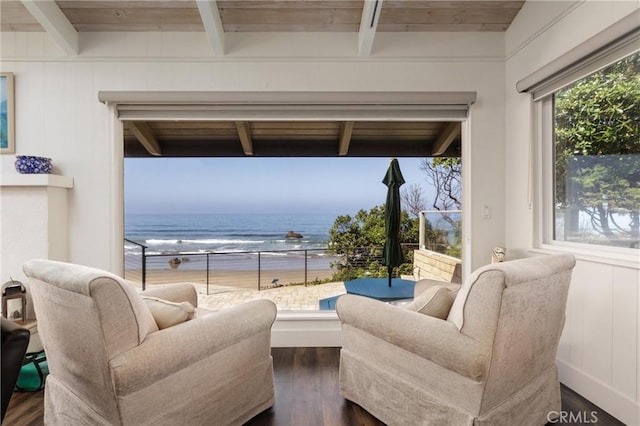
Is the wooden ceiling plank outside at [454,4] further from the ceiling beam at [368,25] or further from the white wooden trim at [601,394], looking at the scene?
the white wooden trim at [601,394]

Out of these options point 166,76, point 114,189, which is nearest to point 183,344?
point 114,189

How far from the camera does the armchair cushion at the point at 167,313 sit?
1.63m

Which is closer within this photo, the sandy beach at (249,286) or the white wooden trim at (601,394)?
the white wooden trim at (601,394)

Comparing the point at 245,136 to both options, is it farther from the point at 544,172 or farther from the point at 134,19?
the point at 544,172

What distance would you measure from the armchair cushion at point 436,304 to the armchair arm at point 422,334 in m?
0.07

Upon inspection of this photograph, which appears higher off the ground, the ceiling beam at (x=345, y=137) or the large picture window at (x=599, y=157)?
the ceiling beam at (x=345, y=137)

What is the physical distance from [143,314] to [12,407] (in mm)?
1408

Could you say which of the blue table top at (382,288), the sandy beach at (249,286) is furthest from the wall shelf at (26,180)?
the blue table top at (382,288)

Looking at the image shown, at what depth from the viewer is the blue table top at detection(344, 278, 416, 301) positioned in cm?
389

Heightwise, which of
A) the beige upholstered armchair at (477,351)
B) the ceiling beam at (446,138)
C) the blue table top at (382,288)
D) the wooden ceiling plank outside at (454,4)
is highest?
the wooden ceiling plank outside at (454,4)

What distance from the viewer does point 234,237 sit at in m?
6.82

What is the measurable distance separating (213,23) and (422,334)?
8.05 feet

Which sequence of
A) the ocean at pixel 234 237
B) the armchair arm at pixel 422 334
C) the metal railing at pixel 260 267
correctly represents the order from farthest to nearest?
the ocean at pixel 234 237 < the metal railing at pixel 260 267 < the armchair arm at pixel 422 334

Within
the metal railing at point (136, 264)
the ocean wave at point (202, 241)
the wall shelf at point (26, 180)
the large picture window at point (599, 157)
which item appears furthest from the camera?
the ocean wave at point (202, 241)
